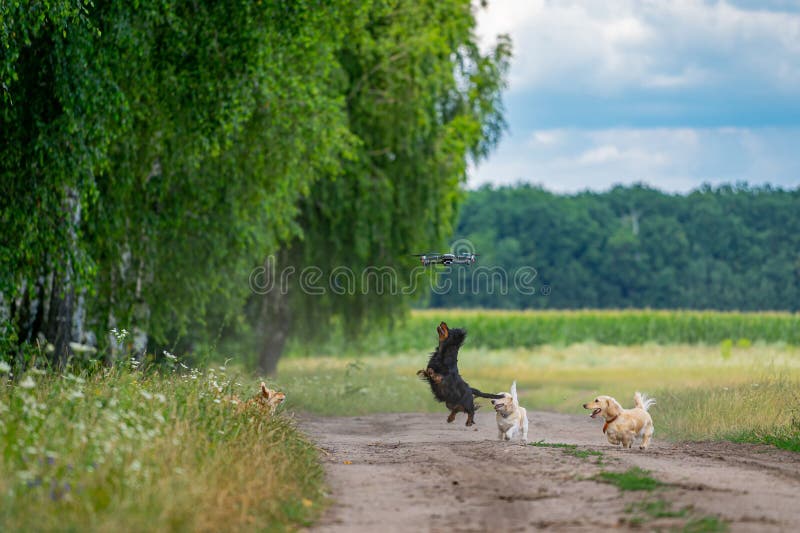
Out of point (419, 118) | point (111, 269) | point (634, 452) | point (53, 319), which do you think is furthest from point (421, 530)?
point (419, 118)

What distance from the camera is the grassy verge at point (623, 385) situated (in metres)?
18.5

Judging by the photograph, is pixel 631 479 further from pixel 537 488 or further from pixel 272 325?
pixel 272 325

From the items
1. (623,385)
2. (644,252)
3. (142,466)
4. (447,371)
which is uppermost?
(644,252)

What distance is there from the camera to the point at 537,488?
36.3 feet

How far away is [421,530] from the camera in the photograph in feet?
30.7

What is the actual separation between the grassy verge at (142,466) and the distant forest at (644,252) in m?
74.7

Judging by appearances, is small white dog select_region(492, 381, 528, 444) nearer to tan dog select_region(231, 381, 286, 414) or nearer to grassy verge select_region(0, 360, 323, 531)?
tan dog select_region(231, 381, 286, 414)

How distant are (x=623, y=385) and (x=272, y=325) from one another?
11229mm

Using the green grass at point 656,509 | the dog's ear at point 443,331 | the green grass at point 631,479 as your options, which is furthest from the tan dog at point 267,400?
the green grass at point 656,509

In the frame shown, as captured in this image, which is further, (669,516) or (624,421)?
(624,421)

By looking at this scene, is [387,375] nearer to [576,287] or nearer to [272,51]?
[272,51]

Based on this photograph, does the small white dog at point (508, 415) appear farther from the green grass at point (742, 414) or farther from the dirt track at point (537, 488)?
the green grass at point (742, 414)

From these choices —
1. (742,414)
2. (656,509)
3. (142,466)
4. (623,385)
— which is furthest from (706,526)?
(623,385)

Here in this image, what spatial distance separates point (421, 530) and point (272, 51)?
14.4 metres
